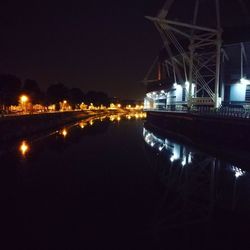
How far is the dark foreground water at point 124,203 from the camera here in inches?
324

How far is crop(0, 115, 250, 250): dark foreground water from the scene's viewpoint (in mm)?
8221

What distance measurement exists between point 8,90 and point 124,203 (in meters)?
52.8

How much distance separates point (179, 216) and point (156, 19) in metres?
31.5

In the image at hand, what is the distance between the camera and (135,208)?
1069 cm

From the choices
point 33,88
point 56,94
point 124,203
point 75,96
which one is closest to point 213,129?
point 124,203

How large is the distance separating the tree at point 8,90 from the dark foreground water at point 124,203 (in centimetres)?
3860

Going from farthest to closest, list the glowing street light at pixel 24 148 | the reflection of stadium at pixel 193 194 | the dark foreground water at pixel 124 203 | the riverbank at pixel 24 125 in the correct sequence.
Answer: the riverbank at pixel 24 125, the glowing street light at pixel 24 148, the reflection of stadium at pixel 193 194, the dark foreground water at pixel 124 203

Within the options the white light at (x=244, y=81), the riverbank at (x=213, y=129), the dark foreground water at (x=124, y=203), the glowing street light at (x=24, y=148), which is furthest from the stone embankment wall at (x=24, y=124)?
the white light at (x=244, y=81)

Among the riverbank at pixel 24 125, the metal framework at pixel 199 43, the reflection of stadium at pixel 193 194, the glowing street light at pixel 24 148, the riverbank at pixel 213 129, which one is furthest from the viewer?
the metal framework at pixel 199 43

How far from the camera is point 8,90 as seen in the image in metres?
57.2

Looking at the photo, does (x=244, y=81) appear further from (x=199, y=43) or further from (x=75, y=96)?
(x=75, y=96)

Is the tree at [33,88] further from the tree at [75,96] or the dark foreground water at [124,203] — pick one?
the dark foreground water at [124,203]

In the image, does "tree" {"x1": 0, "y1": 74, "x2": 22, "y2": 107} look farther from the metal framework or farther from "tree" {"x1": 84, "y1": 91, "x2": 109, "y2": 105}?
"tree" {"x1": 84, "y1": 91, "x2": 109, "y2": 105}

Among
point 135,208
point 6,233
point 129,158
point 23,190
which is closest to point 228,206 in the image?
point 135,208
